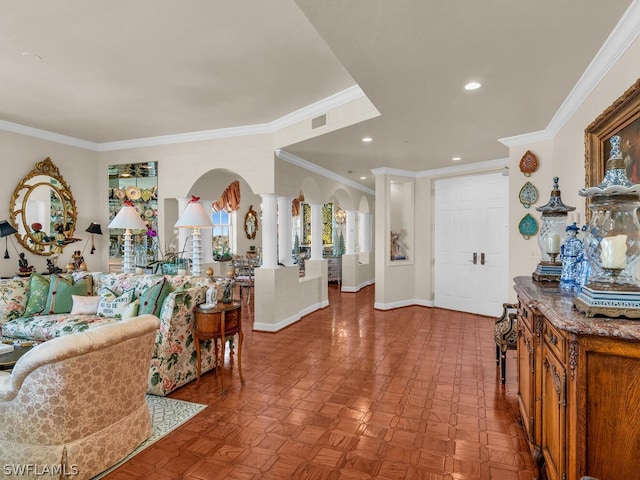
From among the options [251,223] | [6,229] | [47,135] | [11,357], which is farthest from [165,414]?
[251,223]

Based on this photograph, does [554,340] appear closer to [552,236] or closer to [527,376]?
[527,376]

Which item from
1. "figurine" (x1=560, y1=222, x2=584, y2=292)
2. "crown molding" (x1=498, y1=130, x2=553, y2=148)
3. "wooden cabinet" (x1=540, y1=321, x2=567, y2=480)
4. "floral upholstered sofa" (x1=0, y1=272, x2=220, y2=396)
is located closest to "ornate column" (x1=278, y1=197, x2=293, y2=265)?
"floral upholstered sofa" (x1=0, y1=272, x2=220, y2=396)

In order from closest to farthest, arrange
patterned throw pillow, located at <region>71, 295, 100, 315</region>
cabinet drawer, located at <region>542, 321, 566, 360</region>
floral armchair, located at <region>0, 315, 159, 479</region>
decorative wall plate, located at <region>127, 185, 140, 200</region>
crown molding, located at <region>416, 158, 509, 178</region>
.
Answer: cabinet drawer, located at <region>542, 321, 566, 360</region> → floral armchair, located at <region>0, 315, 159, 479</region> → patterned throw pillow, located at <region>71, 295, 100, 315</region> → crown molding, located at <region>416, 158, 509, 178</region> → decorative wall plate, located at <region>127, 185, 140, 200</region>

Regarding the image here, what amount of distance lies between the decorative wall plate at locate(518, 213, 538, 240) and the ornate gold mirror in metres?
6.67

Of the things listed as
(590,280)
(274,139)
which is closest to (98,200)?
→ (274,139)

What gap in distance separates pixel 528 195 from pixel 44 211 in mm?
6910

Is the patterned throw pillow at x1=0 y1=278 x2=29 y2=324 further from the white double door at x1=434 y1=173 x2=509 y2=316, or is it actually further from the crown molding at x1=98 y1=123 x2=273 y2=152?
the white double door at x1=434 y1=173 x2=509 y2=316

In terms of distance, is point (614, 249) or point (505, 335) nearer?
point (614, 249)

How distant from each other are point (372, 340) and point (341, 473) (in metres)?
2.70

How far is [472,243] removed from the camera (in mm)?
6266

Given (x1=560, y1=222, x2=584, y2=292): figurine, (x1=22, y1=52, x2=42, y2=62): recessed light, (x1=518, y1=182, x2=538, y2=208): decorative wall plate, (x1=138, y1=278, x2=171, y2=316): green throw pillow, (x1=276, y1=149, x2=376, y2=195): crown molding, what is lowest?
(x1=138, y1=278, x2=171, y2=316): green throw pillow

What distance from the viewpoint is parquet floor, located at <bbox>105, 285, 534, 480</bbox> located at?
2164 millimetres

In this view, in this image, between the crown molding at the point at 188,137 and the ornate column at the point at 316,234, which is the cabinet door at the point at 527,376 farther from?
the ornate column at the point at 316,234

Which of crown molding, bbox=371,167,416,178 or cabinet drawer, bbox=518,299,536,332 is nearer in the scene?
cabinet drawer, bbox=518,299,536,332
